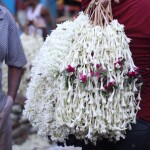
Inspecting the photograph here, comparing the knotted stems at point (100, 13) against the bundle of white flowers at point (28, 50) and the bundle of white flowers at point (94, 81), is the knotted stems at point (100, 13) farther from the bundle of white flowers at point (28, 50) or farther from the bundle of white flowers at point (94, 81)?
the bundle of white flowers at point (28, 50)

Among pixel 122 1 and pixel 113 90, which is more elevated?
pixel 122 1

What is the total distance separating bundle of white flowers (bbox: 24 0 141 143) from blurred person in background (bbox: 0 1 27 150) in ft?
1.33

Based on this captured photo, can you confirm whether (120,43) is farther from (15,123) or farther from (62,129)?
(15,123)

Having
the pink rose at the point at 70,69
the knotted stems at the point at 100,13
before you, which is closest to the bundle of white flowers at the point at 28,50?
the knotted stems at the point at 100,13

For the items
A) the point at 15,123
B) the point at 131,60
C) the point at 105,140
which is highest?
the point at 131,60

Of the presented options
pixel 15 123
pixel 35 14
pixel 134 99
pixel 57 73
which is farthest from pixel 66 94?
pixel 35 14

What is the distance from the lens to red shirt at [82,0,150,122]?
2.90m

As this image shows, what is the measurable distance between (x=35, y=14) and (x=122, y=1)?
7.66 meters

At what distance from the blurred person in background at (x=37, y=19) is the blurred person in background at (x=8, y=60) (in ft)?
17.7

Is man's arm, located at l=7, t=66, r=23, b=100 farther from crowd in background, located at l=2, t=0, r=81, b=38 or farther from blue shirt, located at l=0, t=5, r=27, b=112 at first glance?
crowd in background, located at l=2, t=0, r=81, b=38

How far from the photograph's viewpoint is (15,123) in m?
7.04

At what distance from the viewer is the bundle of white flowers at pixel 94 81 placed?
2820 millimetres

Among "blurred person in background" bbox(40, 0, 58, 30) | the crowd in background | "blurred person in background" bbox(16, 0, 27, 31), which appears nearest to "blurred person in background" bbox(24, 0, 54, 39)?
the crowd in background

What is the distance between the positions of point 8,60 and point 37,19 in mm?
6860
